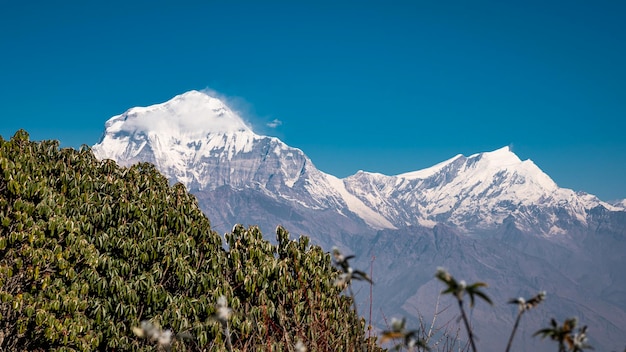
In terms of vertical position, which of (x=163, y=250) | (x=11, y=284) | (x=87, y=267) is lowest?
(x=11, y=284)

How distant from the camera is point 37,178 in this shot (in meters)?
13.0

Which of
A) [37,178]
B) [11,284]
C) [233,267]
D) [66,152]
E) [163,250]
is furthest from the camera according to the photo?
[66,152]

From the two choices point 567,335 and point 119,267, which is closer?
point 567,335

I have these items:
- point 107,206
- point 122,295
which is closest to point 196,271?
point 122,295

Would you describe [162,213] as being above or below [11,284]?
above

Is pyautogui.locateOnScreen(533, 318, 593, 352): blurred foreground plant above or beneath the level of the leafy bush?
above

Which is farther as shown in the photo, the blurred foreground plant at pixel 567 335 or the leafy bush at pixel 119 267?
the leafy bush at pixel 119 267

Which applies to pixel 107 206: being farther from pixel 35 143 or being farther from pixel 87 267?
pixel 35 143

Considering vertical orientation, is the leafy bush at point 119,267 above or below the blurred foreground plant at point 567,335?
below

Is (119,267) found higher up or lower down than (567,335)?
lower down

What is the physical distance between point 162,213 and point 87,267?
2679 mm

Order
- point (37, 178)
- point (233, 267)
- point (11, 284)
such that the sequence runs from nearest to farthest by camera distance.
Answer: point (11, 284)
point (37, 178)
point (233, 267)

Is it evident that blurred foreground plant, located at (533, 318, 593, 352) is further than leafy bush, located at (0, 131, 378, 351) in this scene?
No

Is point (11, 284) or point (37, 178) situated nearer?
point (11, 284)
